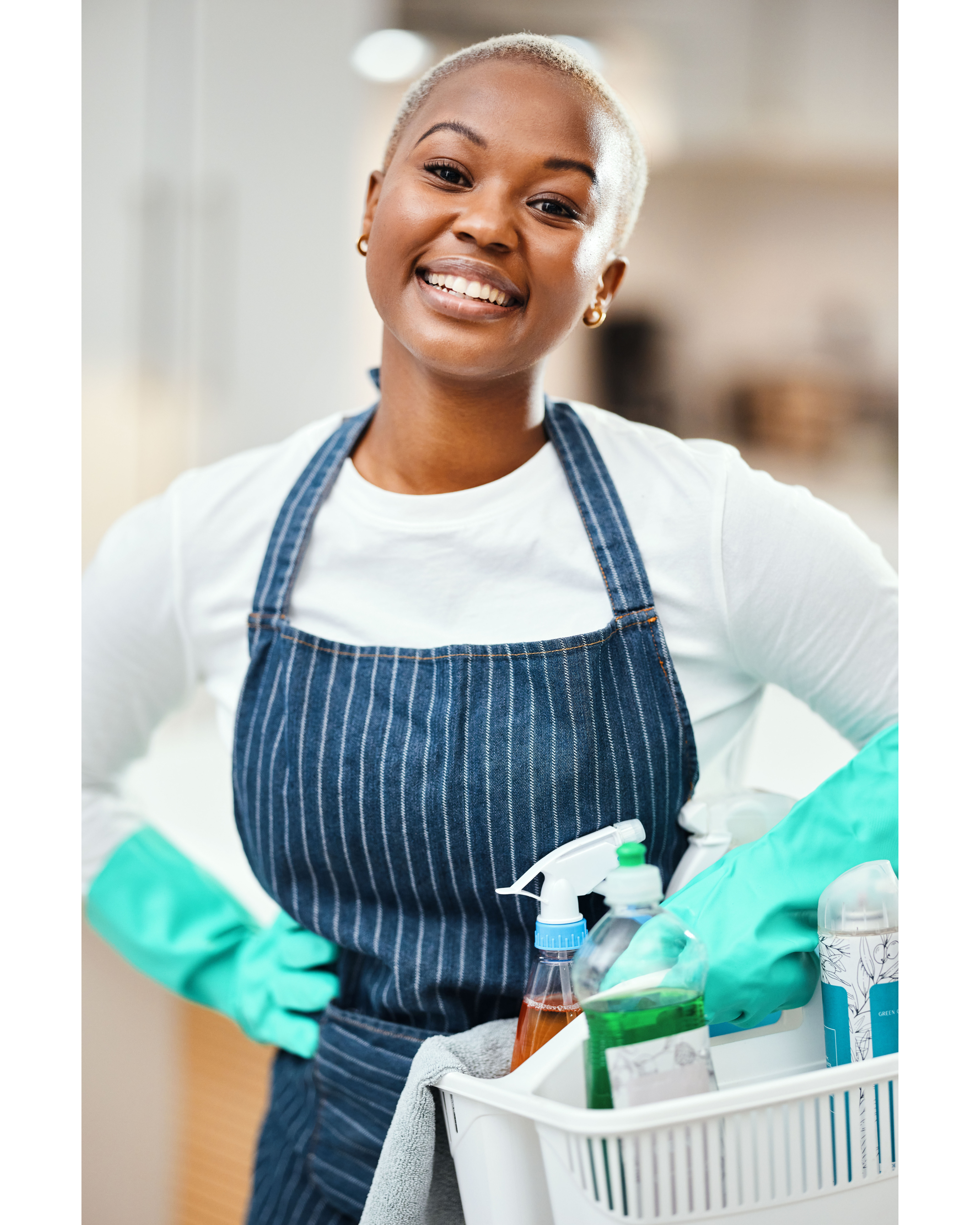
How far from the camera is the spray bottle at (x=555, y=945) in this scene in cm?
72

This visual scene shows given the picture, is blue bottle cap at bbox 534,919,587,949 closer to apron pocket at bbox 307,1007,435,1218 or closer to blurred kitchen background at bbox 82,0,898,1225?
apron pocket at bbox 307,1007,435,1218

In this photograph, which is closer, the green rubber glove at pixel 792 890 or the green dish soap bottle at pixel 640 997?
the green dish soap bottle at pixel 640 997

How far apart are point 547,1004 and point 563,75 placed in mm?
689

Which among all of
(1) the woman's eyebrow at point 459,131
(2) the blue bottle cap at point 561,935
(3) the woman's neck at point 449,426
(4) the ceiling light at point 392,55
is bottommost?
(2) the blue bottle cap at point 561,935

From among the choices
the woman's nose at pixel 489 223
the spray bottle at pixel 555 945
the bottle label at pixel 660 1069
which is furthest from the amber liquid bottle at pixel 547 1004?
the woman's nose at pixel 489 223

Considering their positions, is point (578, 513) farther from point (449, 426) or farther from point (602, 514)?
point (449, 426)

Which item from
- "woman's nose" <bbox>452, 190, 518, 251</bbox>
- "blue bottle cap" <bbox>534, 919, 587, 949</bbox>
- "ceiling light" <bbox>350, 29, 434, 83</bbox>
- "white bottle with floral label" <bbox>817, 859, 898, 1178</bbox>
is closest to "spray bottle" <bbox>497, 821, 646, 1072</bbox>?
"blue bottle cap" <bbox>534, 919, 587, 949</bbox>

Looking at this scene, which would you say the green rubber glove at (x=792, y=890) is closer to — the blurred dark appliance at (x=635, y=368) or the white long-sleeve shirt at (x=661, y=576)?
the white long-sleeve shirt at (x=661, y=576)

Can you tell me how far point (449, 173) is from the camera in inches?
31.3

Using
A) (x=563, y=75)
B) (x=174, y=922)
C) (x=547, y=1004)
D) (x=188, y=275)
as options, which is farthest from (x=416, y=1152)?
(x=188, y=275)

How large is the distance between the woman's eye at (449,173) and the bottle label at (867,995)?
0.61 meters

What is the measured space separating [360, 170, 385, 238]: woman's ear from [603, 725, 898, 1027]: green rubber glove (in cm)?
59
